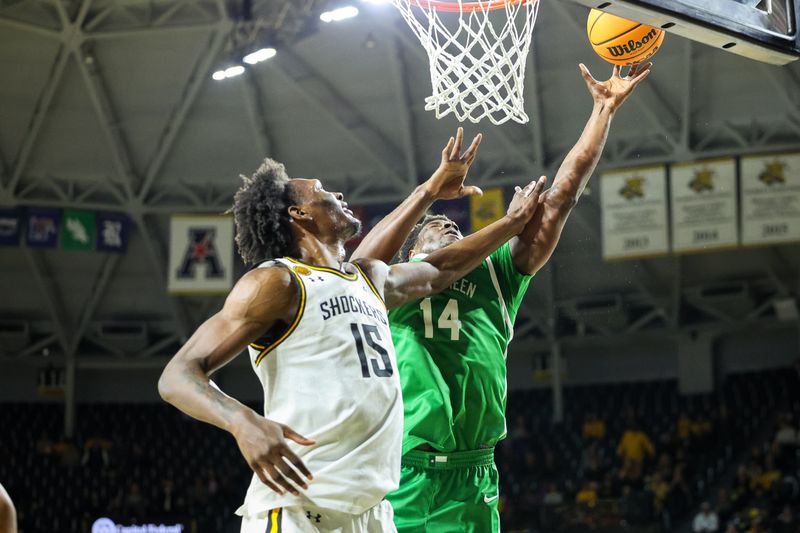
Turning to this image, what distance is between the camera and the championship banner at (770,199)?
1430 centimetres

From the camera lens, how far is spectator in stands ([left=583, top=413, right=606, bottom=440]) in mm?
18047

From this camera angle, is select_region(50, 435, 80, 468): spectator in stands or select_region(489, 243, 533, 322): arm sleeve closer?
select_region(489, 243, 533, 322): arm sleeve

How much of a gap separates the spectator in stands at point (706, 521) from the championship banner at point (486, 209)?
4968 millimetres

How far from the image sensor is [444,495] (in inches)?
179

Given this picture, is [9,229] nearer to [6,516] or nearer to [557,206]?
[557,206]

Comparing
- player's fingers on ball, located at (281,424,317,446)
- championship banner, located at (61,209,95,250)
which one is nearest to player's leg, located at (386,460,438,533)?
player's fingers on ball, located at (281,424,317,446)

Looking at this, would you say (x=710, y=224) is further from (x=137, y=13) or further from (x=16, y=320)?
(x=16, y=320)

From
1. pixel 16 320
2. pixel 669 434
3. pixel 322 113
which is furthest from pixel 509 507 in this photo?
pixel 16 320

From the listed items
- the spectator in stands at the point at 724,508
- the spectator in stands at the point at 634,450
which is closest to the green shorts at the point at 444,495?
the spectator in stands at the point at 724,508

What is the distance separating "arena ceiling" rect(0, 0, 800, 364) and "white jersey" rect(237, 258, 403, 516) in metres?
11.1

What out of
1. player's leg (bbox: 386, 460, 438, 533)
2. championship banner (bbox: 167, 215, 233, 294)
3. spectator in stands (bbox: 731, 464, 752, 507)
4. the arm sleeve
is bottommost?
spectator in stands (bbox: 731, 464, 752, 507)

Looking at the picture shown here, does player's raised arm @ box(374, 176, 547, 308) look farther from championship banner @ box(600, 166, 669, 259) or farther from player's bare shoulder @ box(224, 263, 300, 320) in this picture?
championship banner @ box(600, 166, 669, 259)

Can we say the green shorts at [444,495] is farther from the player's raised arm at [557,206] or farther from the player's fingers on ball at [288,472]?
the player's fingers on ball at [288,472]

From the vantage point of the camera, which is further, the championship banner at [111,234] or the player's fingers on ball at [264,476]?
the championship banner at [111,234]
